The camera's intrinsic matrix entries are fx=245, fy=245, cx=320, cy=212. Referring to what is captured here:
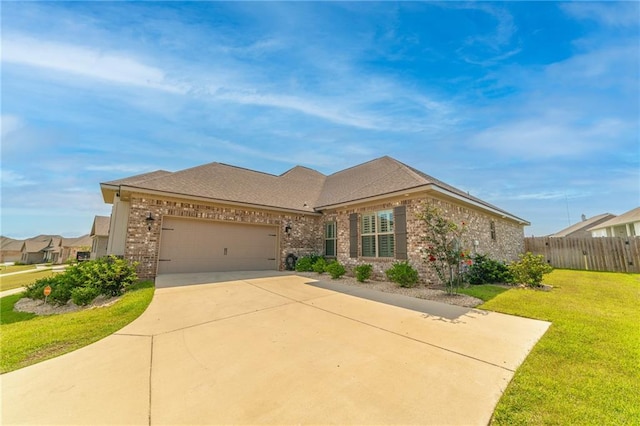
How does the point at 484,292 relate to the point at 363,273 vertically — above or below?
below

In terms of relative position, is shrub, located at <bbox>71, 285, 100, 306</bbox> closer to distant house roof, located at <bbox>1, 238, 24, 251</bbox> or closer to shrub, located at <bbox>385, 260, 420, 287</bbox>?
shrub, located at <bbox>385, 260, 420, 287</bbox>

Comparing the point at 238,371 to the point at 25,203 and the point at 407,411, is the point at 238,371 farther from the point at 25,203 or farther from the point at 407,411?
the point at 25,203

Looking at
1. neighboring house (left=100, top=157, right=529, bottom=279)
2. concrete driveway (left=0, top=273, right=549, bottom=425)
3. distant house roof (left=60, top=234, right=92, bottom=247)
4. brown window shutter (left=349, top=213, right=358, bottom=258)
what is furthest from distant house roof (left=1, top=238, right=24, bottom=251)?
concrete driveway (left=0, top=273, right=549, bottom=425)

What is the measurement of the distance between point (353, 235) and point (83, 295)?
26.8 feet

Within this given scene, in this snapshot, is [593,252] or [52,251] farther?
[52,251]

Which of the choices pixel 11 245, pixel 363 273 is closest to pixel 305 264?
pixel 363 273

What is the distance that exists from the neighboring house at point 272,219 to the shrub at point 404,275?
44 centimetres

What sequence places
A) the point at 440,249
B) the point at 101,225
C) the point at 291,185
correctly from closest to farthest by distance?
the point at 440,249, the point at 291,185, the point at 101,225

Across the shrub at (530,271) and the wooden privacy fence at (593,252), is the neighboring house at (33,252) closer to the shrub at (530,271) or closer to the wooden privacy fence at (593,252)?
the shrub at (530,271)

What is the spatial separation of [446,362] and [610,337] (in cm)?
287

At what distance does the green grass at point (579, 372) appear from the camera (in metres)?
2.04

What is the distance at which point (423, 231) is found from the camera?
7.75 m

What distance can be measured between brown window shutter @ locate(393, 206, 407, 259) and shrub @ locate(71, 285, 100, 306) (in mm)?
8423

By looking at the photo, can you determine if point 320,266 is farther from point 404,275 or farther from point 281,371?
point 281,371
